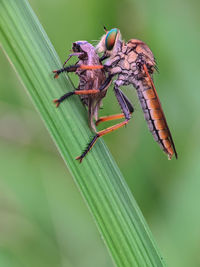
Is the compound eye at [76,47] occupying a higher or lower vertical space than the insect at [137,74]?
higher

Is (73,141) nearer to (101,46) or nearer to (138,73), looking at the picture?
(101,46)

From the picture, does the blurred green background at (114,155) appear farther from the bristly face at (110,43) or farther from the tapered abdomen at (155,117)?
the bristly face at (110,43)

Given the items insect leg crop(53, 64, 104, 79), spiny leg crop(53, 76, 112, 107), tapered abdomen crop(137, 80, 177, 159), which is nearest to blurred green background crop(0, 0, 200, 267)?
tapered abdomen crop(137, 80, 177, 159)

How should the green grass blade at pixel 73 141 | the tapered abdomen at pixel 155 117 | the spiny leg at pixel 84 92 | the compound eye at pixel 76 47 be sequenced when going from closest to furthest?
the green grass blade at pixel 73 141 → the spiny leg at pixel 84 92 → the compound eye at pixel 76 47 → the tapered abdomen at pixel 155 117

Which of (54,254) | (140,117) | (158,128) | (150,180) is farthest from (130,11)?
(54,254)

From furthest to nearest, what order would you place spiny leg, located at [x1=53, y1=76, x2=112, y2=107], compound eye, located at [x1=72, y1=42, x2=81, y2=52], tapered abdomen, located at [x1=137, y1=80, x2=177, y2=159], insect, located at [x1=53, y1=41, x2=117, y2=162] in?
tapered abdomen, located at [x1=137, y1=80, x2=177, y2=159] < compound eye, located at [x1=72, y1=42, x2=81, y2=52] < insect, located at [x1=53, y1=41, x2=117, y2=162] < spiny leg, located at [x1=53, y1=76, x2=112, y2=107]

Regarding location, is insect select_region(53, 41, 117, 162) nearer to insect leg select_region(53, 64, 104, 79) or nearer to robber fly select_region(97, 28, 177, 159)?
insect leg select_region(53, 64, 104, 79)

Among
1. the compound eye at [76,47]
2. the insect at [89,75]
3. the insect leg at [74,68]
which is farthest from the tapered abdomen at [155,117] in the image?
the compound eye at [76,47]

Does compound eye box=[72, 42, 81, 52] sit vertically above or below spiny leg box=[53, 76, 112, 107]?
above
